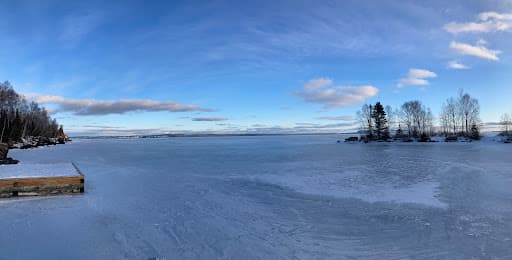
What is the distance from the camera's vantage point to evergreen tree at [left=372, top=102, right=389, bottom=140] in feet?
210

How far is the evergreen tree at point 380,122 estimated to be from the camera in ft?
210

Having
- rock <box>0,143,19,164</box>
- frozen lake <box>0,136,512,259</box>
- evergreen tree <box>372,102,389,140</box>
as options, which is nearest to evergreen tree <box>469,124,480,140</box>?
evergreen tree <box>372,102,389,140</box>

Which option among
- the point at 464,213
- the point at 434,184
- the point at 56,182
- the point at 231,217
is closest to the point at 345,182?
the point at 434,184

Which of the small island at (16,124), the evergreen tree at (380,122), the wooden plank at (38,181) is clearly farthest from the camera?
the evergreen tree at (380,122)

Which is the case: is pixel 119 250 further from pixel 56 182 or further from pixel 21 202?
pixel 56 182

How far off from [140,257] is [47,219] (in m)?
3.32

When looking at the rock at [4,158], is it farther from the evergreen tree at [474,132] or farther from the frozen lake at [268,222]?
the evergreen tree at [474,132]

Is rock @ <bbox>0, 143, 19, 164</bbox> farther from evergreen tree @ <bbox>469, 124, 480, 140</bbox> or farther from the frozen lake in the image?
evergreen tree @ <bbox>469, 124, 480, 140</bbox>

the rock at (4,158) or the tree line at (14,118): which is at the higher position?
the tree line at (14,118)

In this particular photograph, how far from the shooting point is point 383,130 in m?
64.5

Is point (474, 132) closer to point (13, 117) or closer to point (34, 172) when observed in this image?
point (34, 172)

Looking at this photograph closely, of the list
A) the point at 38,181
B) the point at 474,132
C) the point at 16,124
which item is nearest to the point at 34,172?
the point at 38,181

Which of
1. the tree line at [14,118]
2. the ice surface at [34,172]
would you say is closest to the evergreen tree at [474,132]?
the ice surface at [34,172]

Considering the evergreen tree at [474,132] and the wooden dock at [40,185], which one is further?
the evergreen tree at [474,132]
